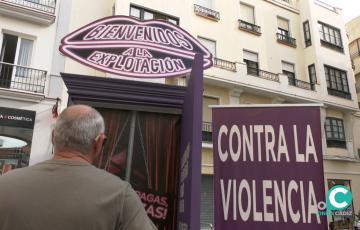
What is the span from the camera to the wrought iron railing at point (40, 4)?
13625 millimetres

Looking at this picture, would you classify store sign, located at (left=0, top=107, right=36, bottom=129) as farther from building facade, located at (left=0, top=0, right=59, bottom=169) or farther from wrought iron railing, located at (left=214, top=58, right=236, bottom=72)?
wrought iron railing, located at (left=214, top=58, right=236, bottom=72)

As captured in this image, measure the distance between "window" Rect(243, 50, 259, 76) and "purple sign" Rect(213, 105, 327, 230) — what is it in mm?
16865

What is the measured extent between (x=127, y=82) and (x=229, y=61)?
15.3 meters

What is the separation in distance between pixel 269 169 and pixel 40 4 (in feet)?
43.5

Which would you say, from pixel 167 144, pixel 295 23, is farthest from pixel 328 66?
pixel 167 144

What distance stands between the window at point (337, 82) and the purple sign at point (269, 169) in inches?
788

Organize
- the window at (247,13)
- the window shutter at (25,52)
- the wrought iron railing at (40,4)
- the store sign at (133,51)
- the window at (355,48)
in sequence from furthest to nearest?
the window at (355,48) → the window at (247,13) → the wrought iron railing at (40,4) → the window shutter at (25,52) → the store sign at (133,51)

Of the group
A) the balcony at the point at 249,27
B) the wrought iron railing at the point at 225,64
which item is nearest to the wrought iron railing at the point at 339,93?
the balcony at the point at 249,27

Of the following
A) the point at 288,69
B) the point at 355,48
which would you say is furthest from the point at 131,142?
the point at 355,48

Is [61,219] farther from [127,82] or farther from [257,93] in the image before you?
[257,93]

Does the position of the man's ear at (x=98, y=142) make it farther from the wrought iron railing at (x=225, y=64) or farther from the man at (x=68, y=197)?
the wrought iron railing at (x=225, y=64)

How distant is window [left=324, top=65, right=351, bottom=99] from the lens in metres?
21.7

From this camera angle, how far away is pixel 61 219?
1.56 meters

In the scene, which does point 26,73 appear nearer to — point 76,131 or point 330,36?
point 76,131
